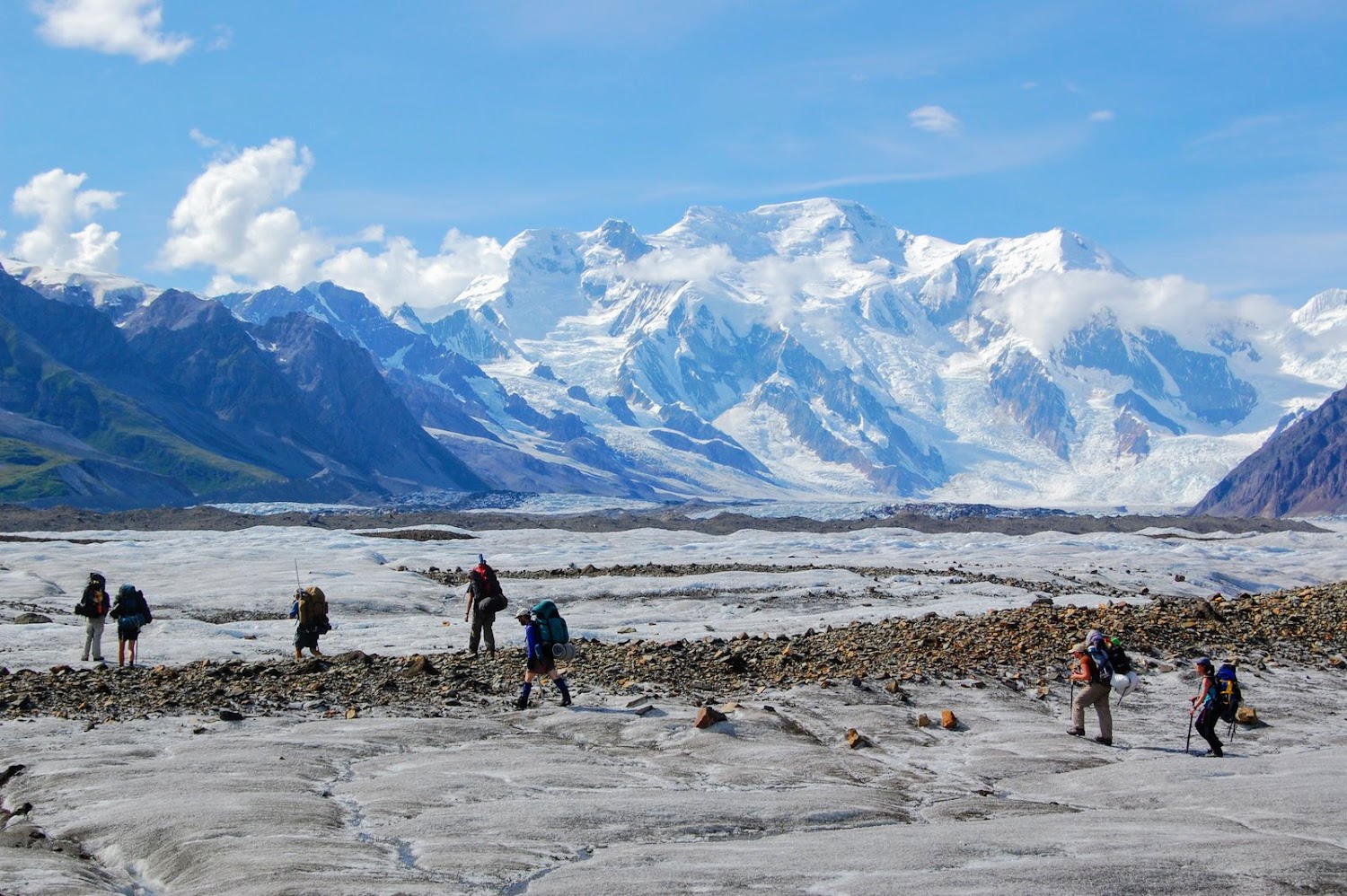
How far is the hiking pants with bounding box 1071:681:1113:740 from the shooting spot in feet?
69.4

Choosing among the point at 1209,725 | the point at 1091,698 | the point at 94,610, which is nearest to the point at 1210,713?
the point at 1209,725

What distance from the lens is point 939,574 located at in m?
60.8

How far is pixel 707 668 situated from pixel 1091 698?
812cm

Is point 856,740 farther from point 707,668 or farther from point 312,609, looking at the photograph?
point 312,609

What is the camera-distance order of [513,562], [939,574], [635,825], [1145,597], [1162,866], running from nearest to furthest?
[1162,866], [635,825], [1145,597], [939,574], [513,562]

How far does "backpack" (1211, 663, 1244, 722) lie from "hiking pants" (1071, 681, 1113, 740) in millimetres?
1634

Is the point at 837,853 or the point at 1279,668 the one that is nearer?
the point at 837,853

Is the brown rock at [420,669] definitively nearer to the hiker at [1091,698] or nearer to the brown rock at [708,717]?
the brown rock at [708,717]

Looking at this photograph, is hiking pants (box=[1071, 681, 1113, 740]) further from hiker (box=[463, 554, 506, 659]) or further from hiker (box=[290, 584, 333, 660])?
hiker (box=[290, 584, 333, 660])

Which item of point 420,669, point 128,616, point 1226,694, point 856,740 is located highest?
point 128,616

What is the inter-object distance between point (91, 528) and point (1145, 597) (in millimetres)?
101928

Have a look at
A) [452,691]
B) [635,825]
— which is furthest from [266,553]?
[635,825]

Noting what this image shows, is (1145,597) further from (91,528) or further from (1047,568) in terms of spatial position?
(91,528)

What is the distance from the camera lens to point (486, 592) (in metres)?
30.4
